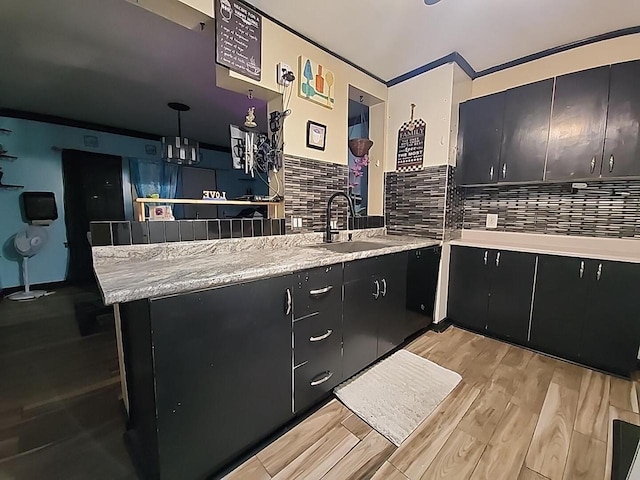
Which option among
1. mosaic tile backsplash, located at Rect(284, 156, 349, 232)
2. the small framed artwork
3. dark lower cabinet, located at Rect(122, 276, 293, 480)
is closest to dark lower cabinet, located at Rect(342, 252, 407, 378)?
dark lower cabinet, located at Rect(122, 276, 293, 480)

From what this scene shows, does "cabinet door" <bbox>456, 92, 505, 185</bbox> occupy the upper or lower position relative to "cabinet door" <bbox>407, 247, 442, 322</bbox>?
upper

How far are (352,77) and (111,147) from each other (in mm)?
4484

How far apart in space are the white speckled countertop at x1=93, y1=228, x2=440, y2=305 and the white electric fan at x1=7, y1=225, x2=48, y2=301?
147 inches

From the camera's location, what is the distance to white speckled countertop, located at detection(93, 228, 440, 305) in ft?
2.96

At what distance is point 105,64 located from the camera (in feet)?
8.03

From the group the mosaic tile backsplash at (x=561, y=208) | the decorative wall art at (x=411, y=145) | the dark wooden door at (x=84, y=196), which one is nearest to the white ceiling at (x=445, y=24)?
the decorative wall art at (x=411, y=145)

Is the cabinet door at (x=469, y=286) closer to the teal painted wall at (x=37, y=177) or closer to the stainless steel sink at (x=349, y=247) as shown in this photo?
the stainless steel sink at (x=349, y=247)

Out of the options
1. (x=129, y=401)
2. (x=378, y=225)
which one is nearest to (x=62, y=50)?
(x=129, y=401)

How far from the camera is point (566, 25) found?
1.92m

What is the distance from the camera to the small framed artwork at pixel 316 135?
2066 millimetres

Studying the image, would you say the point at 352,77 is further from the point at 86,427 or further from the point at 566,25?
the point at 86,427

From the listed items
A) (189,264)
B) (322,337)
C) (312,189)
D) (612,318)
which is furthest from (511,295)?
(189,264)

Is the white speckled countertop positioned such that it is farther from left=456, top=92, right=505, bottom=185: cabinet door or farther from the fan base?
the fan base

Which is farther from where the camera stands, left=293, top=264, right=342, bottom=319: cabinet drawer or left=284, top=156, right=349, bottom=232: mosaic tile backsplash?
left=284, top=156, right=349, bottom=232: mosaic tile backsplash
